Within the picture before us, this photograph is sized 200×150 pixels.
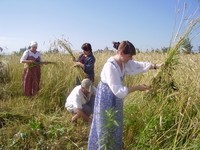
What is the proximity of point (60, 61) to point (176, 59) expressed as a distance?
4.30 m

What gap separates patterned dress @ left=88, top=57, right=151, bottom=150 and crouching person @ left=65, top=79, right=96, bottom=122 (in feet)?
4.30

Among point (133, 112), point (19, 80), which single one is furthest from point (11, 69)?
point (133, 112)

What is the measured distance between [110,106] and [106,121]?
16cm

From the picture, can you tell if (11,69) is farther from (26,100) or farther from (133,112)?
(133,112)

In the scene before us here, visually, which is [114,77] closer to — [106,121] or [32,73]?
[106,121]

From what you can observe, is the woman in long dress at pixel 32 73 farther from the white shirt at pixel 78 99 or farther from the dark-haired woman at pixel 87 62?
the white shirt at pixel 78 99

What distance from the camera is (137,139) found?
3686mm

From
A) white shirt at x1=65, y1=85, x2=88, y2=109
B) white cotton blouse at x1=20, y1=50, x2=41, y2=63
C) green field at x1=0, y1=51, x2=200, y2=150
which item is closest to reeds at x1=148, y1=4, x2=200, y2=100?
green field at x1=0, y1=51, x2=200, y2=150

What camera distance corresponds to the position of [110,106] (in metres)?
3.57

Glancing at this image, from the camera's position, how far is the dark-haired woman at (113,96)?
11.0 ft

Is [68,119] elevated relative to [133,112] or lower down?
lower down

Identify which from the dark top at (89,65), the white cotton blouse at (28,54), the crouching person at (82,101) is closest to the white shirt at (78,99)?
the crouching person at (82,101)

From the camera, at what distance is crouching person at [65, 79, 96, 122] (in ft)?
16.5

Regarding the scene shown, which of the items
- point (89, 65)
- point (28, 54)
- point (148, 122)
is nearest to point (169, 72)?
point (148, 122)
